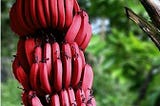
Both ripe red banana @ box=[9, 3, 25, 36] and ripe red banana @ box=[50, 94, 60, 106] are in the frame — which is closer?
ripe red banana @ box=[50, 94, 60, 106]

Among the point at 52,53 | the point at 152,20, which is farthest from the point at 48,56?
the point at 152,20

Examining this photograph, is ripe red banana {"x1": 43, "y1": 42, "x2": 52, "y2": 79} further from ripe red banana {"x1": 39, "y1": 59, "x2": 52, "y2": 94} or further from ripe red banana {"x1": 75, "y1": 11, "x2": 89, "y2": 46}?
ripe red banana {"x1": 75, "y1": 11, "x2": 89, "y2": 46}

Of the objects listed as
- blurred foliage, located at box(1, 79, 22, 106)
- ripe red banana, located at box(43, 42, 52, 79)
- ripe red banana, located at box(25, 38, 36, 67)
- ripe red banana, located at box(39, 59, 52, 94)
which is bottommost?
ripe red banana, located at box(39, 59, 52, 94)

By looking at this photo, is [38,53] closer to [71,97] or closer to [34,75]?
[34,75]

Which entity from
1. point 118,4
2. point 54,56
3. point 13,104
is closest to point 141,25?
point 54,56

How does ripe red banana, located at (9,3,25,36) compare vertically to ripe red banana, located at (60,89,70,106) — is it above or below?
above

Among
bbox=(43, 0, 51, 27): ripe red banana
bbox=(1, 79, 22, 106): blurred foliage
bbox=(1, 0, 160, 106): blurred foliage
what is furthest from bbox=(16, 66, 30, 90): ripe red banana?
bbox=(1, 79, 22, 106): blurred foliage

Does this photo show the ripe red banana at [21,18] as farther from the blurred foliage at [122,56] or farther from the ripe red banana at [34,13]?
the blurred foliage at [122,56]

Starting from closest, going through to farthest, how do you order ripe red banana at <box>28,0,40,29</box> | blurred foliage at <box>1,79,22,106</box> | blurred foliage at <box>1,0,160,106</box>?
1. ripe red banana at <box>28,0,40,29</box>
2. blurred foliage at <box>1,0,160,106</box>
3. blurred foliage at <box>1,79,22,106</box>

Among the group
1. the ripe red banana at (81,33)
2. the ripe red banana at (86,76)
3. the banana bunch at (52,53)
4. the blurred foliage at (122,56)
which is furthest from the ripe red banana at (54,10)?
the blurred foliage at (122,56)

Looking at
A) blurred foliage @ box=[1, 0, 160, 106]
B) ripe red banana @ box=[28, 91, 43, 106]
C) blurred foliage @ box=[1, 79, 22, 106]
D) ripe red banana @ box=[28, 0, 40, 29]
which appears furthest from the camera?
blurred foliage @ box=[1, 79, 22, 106]
